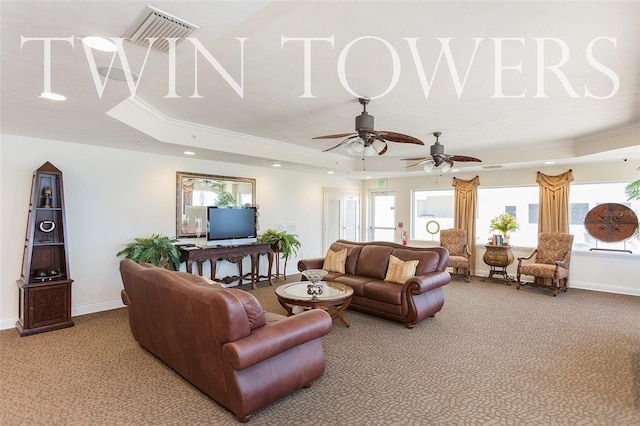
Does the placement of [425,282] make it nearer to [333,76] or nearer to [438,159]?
[438,159]

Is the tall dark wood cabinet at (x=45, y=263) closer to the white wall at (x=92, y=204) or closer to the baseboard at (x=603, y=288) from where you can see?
the white wall at (x=92, y=204)

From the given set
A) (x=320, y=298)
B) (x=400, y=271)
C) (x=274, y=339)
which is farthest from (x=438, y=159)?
(x=274, y=339)

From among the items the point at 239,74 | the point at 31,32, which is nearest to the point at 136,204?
the point at 239,74

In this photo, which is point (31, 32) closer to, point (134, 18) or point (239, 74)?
point (134, 18)

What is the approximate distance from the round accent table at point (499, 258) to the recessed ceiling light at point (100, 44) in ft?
23.2

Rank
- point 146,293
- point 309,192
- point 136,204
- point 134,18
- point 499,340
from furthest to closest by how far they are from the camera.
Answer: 1. point 309,192
2. point 136,204
3. point 499,340
4. point 146,293
5. point 134,18

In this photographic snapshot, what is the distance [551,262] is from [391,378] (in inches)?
199

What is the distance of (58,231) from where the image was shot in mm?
4375

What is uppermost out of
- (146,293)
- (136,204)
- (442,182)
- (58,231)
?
(442,182)

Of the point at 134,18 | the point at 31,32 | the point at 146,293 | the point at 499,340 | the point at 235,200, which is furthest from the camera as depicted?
the point at 235,200

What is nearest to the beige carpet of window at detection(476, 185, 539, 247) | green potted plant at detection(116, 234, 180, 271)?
green potted plant at detection(116, 234, 180, 271)

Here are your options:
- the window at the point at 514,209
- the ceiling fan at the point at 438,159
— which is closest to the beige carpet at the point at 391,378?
the ceiling fan at the point at 438,159

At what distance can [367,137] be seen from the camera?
12.1 feet

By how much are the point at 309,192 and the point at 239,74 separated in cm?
487
